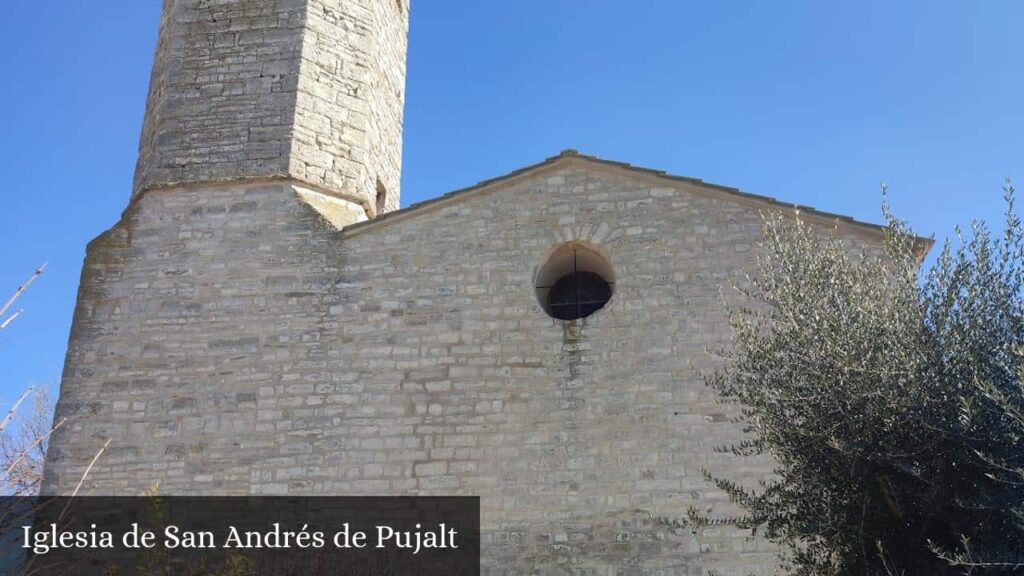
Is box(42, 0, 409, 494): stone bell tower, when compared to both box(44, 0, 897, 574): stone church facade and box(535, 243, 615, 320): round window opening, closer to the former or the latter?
box(44, 0, 897, 574): stone church facade

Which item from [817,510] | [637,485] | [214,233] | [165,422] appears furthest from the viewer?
[214,233]

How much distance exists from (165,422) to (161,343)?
2.54 feet

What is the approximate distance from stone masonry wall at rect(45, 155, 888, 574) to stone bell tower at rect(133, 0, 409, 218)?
0.42 m

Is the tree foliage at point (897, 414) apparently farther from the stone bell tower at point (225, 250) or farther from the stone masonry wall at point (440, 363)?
the stone bell tower at point (225, 250)

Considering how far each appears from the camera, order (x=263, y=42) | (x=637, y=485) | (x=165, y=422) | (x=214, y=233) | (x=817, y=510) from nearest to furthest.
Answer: (x=817, y=510) → (x=637, y=485) → (x=165, y=422) → (x=214, y=233) → (x=263, y=42)

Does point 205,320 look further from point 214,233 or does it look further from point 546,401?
point 546,401

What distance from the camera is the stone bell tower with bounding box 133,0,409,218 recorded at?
9930 mm

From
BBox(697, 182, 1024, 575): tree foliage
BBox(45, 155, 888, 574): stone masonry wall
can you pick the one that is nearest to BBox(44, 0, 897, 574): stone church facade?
BBox(45, 155, 888, 574): stone masonry wall

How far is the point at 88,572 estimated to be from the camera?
331 inches

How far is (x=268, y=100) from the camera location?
10070 millimetres

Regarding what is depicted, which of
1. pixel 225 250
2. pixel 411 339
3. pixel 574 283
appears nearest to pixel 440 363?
pixel 411 339

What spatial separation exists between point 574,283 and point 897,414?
13.8 ft

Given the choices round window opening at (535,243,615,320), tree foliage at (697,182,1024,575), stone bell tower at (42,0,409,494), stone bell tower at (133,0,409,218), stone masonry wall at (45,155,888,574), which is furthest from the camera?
stone bell tower at (133,0,409,218)

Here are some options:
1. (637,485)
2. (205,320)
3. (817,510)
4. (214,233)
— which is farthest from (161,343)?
(817,510)
